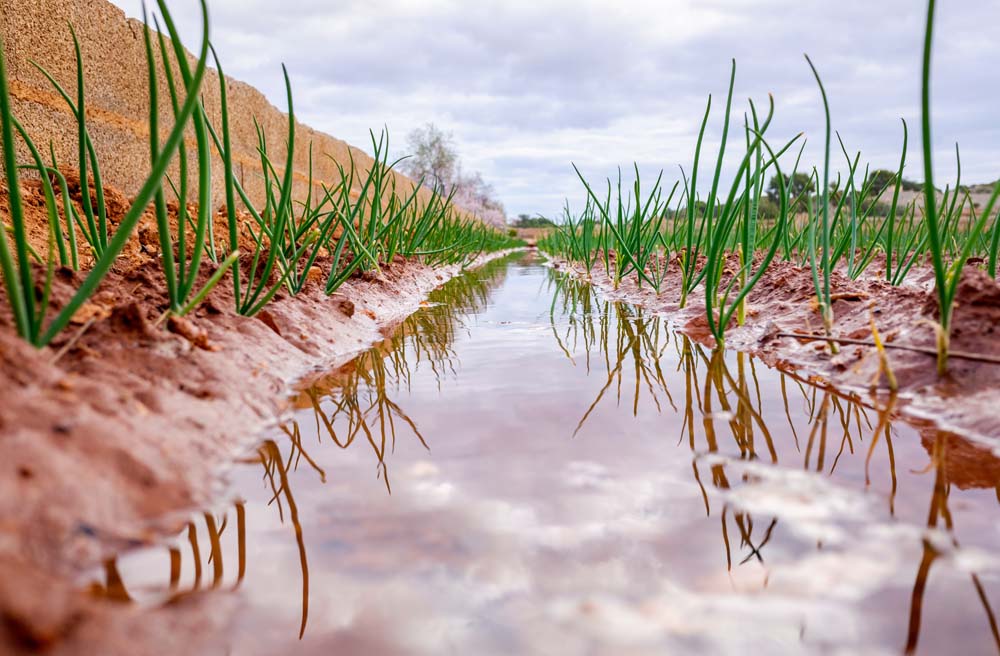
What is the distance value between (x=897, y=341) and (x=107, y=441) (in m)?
1.30

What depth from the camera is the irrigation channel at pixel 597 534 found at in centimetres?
45

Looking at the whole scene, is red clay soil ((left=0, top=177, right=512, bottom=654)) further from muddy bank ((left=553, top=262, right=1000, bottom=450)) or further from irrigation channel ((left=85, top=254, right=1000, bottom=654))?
muddy bank ((left=553, top=262, right=1000, bottom=450))

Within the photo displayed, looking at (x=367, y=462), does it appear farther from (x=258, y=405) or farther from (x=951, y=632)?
(x=951, y=632)

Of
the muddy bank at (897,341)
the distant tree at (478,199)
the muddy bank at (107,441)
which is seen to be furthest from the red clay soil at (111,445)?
the distant tree at (478,199)

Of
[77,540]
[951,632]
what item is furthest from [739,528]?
[77,540]

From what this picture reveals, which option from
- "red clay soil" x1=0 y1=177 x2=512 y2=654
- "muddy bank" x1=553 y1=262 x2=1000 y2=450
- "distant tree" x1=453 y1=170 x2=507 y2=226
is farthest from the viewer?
"distant tree" x1=453 y1=170 x2=507 y2=226

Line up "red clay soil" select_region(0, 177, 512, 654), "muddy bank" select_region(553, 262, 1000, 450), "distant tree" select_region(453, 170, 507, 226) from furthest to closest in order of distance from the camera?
"distant tree" select_region(453, 170, 507, 226), "muddy bank" select_region(553, 262, 1000, 450), "red clay soil" select_region(0, 177, 512, 654)

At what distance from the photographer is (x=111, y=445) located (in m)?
0.66

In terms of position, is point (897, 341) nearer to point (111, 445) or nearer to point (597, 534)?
point (597, 534)

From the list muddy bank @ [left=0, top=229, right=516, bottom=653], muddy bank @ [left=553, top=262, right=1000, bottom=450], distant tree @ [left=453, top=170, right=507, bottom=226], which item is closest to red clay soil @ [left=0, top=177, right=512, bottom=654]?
muddy bank @ [left=0, top=229, right=516, bottom=653]

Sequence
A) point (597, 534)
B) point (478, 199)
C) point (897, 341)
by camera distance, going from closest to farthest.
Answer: point (597, 534), point (897, 341), point (478, 199)

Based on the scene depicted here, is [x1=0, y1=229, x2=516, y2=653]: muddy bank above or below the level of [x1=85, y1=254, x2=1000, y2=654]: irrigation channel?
above

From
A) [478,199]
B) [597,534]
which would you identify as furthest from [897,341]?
[478,199]

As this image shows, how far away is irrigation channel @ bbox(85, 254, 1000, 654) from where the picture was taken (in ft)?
1.49
